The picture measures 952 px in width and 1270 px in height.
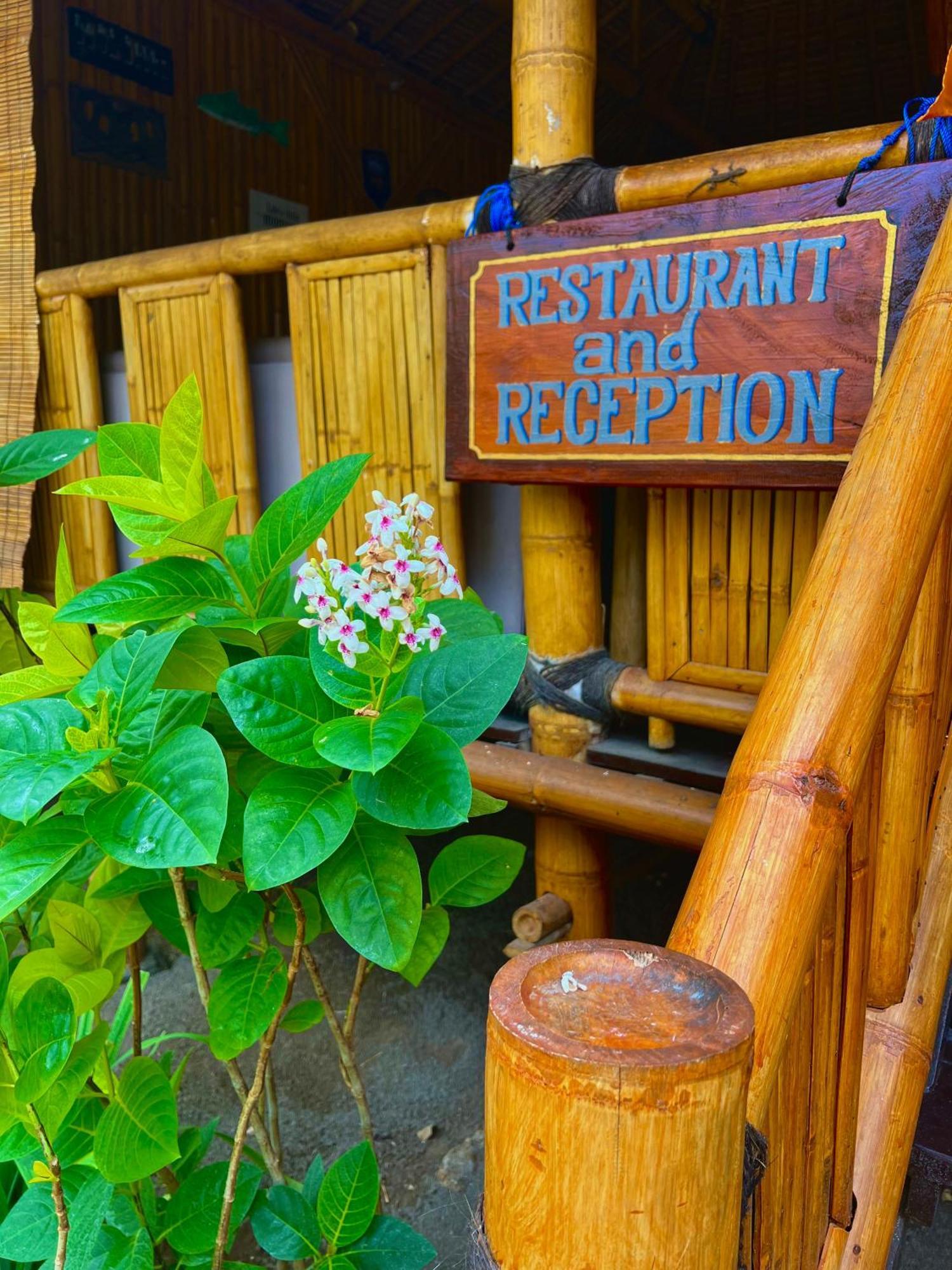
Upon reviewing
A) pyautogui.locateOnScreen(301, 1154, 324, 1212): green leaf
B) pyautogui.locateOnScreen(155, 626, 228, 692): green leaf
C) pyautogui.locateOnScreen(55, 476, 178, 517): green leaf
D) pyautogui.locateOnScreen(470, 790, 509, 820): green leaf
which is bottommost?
pyautogui.locateOnScreen(301, 1154, 324, 1212): green leaf

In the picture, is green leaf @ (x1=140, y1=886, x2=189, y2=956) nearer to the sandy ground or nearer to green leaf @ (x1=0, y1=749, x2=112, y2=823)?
green leaf @ (x1=0, y1=749, x2=112, y2=823)

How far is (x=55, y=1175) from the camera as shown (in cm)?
128

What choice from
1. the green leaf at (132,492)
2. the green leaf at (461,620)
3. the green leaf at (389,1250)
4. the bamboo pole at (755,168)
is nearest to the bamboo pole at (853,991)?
the green leaf at (461,620)

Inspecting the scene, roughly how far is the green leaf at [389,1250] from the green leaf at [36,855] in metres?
0.73

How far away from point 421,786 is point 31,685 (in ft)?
1.77

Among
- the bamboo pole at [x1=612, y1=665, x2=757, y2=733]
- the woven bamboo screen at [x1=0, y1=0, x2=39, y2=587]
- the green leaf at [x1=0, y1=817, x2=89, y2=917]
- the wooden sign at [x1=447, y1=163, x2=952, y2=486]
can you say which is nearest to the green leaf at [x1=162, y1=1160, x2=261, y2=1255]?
the green leaf at [x1=0, y1=817, x2=89, y2=917]

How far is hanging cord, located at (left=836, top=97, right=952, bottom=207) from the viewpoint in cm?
170

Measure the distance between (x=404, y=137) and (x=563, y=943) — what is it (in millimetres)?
5792

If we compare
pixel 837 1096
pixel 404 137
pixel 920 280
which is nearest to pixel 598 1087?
pixel 837 1096

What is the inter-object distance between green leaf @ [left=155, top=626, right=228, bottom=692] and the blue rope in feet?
4.45

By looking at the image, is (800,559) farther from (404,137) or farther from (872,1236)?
(404,137)

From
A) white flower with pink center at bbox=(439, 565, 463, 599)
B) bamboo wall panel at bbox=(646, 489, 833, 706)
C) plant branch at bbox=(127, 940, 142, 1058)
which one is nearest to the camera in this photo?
white flower with pink center at bbox=(439, 565, 463, 599)

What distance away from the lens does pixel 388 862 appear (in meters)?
1.13

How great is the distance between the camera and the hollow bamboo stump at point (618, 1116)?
0.55m
